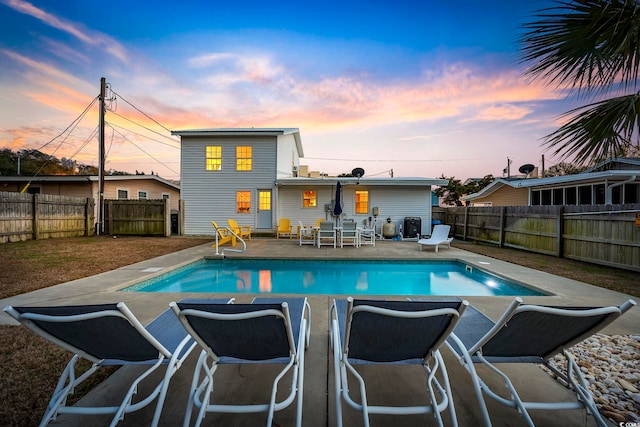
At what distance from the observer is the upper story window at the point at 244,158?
13672 mm

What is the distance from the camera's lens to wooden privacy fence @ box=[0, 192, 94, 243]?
10133 millimetres

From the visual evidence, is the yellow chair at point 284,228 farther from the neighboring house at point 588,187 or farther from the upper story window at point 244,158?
the neighboring house at point 588,187

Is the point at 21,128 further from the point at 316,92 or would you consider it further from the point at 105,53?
the point at 316,92

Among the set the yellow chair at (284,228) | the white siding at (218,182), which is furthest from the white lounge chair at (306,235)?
the white siding at (218,182)

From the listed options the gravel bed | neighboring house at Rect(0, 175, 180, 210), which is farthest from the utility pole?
the gravel bed

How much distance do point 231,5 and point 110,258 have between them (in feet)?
30.0

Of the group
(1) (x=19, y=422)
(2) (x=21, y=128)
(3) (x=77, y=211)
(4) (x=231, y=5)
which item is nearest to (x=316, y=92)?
(4) (x=231, y=5)

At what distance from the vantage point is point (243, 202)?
13.8 m

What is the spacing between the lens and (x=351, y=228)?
1016 cm

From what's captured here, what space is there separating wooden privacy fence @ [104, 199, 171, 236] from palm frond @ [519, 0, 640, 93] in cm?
1419

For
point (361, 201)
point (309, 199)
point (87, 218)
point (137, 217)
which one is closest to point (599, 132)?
point (361, 201)

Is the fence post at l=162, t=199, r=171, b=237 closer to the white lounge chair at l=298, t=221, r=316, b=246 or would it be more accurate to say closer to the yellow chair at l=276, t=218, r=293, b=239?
the yellow chair at l=276, t=218, r=293, b=239

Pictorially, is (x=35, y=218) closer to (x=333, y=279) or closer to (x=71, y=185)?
(x=71, y=185)

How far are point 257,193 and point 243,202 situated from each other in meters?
0.85
